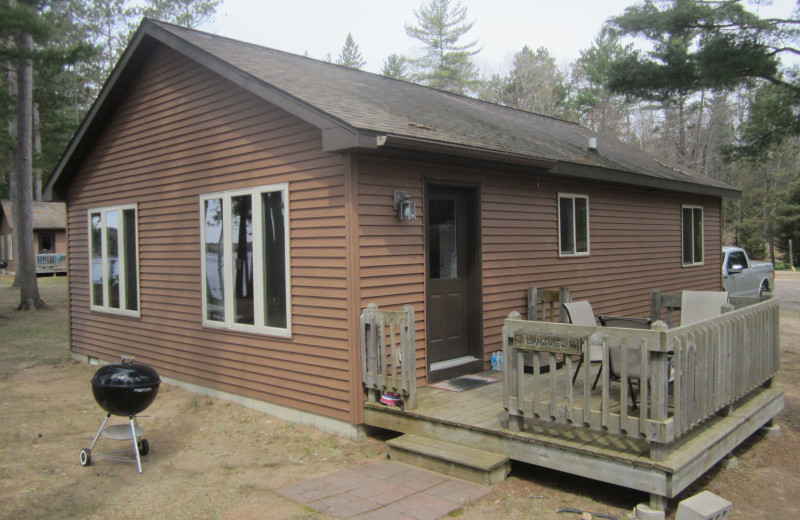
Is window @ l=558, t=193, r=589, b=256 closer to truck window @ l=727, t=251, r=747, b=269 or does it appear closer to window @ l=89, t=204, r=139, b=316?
window @ l=89, t=204, r=139, b=316

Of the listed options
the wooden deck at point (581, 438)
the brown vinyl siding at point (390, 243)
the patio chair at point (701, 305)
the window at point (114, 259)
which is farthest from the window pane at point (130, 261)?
the patio chair at point (701, 305)

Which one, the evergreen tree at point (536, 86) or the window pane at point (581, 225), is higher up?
the evergreen tree at point (536, 86)

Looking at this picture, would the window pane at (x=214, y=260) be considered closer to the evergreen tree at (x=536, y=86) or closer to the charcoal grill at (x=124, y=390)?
the charcoal grill at (x=124, y=390)

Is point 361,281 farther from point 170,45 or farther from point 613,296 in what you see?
point 613,296

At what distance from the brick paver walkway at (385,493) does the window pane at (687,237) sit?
8813 millimetres

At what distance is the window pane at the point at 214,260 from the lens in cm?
738

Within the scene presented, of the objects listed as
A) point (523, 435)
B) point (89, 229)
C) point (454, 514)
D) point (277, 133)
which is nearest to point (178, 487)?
point (454, 514)

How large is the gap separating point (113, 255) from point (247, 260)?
11.8ft

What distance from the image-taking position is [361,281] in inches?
229

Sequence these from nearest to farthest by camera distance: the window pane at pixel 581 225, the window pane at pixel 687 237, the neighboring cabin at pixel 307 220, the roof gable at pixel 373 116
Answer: the roof gable at pixel 373 116 < the neighboring cabin at pixel 307 220 < the window pane at pixel 581 225 < the window pane at pixel 687 237

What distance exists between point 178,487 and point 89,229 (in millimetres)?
6513

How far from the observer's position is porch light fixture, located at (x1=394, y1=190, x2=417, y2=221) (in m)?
6.09

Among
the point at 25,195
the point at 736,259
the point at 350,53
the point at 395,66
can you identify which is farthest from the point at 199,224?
the point at 350,53

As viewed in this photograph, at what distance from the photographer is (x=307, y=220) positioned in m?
6.23
